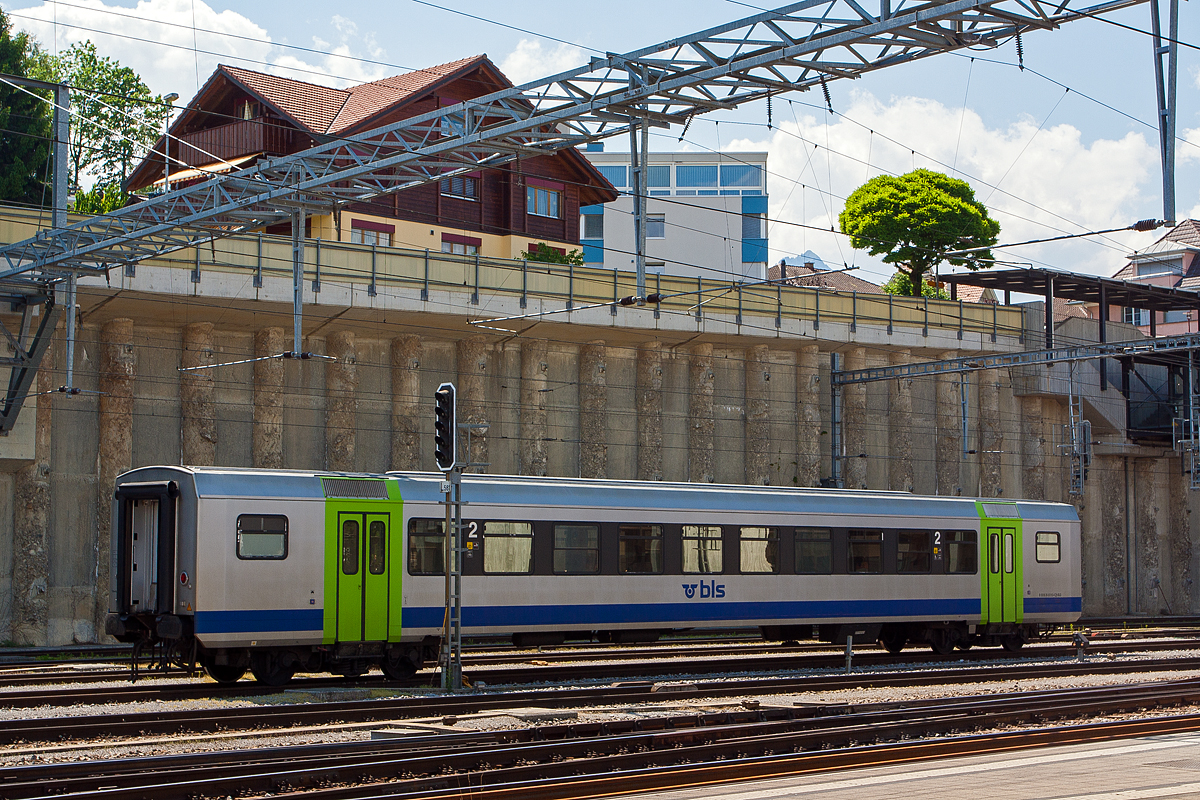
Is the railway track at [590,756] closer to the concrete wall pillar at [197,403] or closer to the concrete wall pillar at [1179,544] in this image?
the concrete wall pillar at [197,403]

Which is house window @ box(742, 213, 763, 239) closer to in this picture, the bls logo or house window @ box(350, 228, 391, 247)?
house window @ box(350, 228, 391, 247)

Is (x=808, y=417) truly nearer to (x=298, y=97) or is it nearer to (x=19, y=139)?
(x=298, y=97)

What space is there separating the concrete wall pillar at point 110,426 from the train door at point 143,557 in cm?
1025

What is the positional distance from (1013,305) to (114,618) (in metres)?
38.7

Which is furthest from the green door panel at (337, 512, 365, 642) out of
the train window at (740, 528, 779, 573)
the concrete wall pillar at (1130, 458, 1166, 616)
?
the concrete wall pillar at (1130, 458, 1166, 616)

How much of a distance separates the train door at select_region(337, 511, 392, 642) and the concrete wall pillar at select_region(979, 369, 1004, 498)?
101ft

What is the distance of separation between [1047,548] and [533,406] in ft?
48.5

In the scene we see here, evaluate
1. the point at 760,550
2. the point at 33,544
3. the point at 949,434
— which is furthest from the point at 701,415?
the point at 33,544

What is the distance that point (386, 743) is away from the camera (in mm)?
13469

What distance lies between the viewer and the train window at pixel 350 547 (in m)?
20.8

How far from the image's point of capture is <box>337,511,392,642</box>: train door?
20.7m

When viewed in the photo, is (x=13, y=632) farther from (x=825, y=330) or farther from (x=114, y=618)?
(x=825, y=330)

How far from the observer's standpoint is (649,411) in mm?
39812

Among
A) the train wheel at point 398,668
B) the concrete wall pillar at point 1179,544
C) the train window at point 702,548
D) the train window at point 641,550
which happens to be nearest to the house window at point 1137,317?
the concrete wall pillar at point 1179,544
